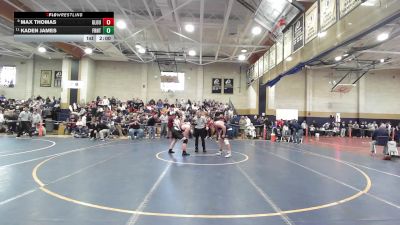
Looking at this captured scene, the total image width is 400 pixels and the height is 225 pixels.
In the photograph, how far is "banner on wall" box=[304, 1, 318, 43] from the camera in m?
10.3

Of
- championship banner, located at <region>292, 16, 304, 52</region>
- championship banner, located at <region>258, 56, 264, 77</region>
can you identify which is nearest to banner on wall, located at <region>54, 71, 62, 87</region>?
championship banner, located at <region>258, 56, 264, 77</region>

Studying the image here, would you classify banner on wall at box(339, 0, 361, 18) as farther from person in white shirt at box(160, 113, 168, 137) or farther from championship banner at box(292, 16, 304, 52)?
person in white shirt at box(160, 113, 168, 137)

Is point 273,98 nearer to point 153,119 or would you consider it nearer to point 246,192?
point 153,119

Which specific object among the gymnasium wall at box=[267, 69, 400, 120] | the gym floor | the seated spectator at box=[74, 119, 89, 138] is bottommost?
the gym floor

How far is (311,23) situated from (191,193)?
8750 mm

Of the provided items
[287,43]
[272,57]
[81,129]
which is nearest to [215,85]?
[272,57]

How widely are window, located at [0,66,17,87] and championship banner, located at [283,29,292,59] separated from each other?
86.4ft

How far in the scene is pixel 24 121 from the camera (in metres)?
16.3

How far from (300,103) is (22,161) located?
2502 cm

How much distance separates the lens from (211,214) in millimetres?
4121

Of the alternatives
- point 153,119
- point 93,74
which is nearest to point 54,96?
point 93,74

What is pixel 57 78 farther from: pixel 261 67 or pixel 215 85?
pixel 261 67

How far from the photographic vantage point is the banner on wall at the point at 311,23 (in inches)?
407
